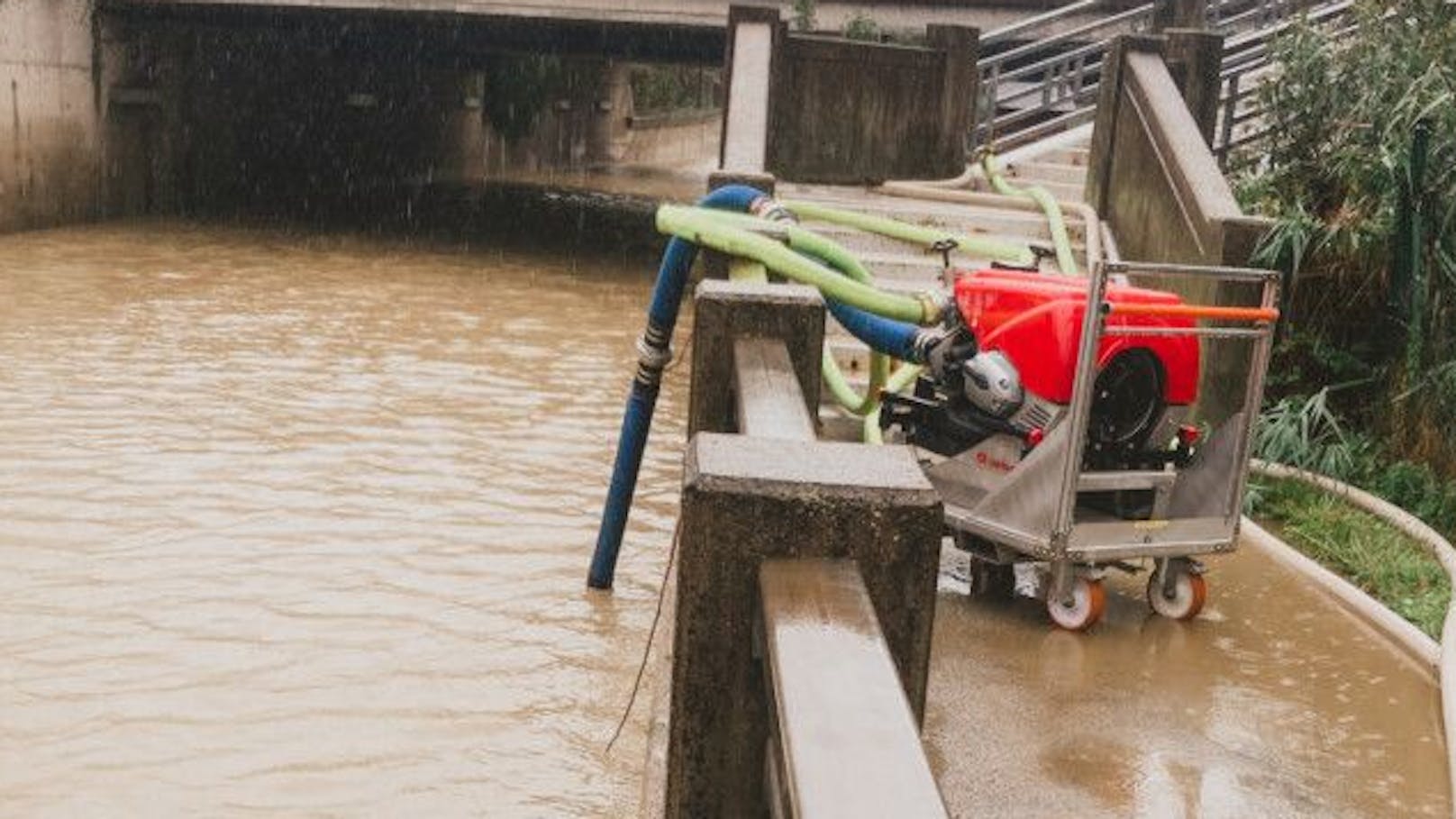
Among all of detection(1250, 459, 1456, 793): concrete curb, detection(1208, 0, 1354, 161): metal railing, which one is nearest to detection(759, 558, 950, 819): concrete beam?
detection(1250, 459, 1456, 793): concrete curb

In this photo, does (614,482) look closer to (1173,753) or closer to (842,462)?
(1173,753)

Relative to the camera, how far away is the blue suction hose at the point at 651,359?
5.42 m

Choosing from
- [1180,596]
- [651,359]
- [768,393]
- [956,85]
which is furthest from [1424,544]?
[956,85]

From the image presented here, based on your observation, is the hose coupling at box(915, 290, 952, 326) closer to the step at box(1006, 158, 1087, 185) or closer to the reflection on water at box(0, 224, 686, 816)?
the reflection on water at box(0, 224, 686, 816)

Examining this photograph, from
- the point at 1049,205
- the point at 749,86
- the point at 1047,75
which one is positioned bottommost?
the point at 1049,205

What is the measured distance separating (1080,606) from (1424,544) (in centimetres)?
226

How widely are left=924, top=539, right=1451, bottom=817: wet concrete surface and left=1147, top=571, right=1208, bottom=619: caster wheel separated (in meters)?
0.07

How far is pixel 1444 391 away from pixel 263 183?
2206 centimetres

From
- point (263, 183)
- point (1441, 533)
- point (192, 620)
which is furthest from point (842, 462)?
point (263, 183)

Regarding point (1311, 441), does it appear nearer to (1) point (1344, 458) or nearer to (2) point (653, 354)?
(1) point (1344, 458)

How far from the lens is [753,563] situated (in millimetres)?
2471

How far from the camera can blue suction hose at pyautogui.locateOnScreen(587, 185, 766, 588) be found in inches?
213

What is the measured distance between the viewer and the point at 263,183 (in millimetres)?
26125

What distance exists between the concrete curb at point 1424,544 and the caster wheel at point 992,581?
4.78 feet
